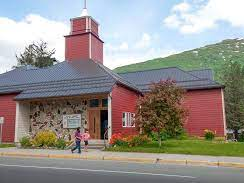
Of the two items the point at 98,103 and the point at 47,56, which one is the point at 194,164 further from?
the point at 47,56

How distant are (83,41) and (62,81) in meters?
6.93

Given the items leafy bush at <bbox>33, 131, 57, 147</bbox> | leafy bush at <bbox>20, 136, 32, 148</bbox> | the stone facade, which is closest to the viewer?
leafy bush at <bbox>33, 131, 57, 147</bbox>

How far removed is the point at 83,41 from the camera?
32125mm

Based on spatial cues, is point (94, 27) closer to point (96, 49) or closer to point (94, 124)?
point (96, 49)

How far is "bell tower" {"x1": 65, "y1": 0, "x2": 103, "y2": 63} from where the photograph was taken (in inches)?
1251

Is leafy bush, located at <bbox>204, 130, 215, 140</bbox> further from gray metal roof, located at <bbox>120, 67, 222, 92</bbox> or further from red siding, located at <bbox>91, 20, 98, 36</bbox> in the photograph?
red siding, located at <bbox>91, 20, 98, 36</bbox>

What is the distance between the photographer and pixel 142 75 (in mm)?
36781

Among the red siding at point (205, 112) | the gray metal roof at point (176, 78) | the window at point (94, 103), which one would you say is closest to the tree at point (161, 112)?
the window at point (94, 103)

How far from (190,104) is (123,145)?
1149 cm

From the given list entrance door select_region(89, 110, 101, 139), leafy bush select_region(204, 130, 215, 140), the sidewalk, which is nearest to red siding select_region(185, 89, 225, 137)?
leafy bush select_region(204, 130, 215, 140)

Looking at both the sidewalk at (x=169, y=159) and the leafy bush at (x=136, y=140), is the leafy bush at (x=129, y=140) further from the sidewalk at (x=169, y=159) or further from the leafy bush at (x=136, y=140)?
the sidewalk at (x=169, y=159)

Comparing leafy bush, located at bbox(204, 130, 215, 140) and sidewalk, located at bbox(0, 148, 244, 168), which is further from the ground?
leafy bush, located at bbox(204, 130, 215, 140)

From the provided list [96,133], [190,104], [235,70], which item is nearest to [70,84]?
[96,133]

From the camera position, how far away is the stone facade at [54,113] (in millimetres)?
25562
